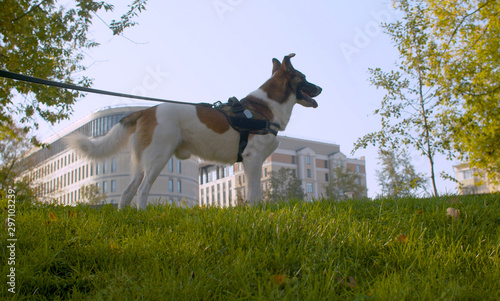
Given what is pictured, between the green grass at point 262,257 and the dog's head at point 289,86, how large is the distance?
9.95 feet

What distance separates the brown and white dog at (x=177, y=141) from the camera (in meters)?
6.42

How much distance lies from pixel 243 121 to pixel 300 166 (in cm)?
10481

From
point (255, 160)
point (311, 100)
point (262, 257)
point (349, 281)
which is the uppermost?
point (311, 100)

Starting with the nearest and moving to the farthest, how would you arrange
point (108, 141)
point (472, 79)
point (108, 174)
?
point (108, 141)
point (472, 79)
point (108, 174)

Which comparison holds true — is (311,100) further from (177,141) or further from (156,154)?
(156,154)

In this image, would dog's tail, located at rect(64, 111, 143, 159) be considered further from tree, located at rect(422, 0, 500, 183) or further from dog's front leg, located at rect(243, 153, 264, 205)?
tree, located at rect(422, 0, 500, 183)

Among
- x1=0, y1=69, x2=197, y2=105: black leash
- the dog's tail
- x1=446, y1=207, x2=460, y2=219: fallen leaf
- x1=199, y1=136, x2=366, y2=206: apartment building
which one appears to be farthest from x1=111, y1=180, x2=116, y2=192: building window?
x1=446, y1=207, x2=460, y2=219: fallen leaf

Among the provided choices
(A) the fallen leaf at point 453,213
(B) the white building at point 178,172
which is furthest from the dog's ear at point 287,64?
(B) the white building at point 178,172

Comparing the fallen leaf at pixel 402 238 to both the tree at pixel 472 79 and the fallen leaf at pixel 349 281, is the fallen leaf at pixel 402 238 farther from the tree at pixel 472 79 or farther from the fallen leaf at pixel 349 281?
the tree at pixel 472 79

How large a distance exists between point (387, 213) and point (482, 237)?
1.03m

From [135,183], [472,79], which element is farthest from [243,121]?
[472,79]

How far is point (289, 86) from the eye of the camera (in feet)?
24.0

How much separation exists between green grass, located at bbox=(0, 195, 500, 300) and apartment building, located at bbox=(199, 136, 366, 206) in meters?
100.0

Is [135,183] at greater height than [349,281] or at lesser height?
greater
